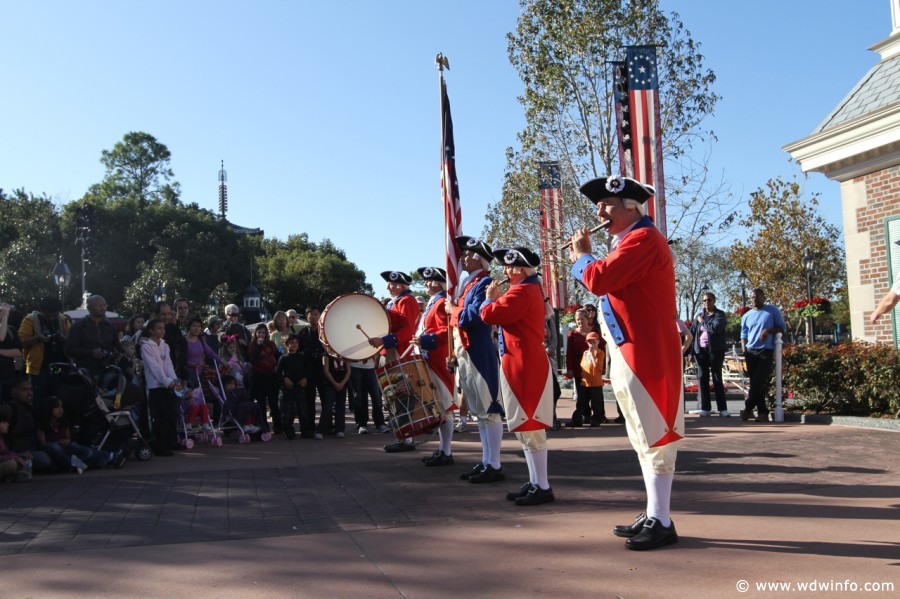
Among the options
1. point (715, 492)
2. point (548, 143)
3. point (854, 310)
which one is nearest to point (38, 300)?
point (548, 143)

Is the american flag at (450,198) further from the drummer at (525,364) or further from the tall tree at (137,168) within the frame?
the tall tree at (137,168)

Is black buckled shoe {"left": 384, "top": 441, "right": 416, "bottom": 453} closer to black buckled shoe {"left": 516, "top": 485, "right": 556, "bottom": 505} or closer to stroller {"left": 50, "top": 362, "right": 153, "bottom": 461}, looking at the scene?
stroller {"left": 50, "top": 362, "right": 153, "bottom": 461}

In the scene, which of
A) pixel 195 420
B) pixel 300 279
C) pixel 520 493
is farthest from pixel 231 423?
pixel 300 279

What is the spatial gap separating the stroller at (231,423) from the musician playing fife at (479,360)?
16.6ft

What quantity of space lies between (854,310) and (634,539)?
12491 mm

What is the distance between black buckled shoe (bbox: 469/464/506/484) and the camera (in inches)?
286

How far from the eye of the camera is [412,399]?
836 centimetres

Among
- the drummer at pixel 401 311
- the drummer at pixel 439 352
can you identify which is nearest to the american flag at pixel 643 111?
the drummer at pixel 401 311

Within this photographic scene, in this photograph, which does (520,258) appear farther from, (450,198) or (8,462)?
(8,462)

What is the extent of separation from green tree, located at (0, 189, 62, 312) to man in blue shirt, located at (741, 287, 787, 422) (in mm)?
37483

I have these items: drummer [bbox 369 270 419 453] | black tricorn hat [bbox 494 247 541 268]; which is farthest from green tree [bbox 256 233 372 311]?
black tricorn hat [bbox 494 247 541 268]

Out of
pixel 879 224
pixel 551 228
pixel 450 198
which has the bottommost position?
pixel 450 198

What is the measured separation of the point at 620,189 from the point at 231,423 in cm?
835

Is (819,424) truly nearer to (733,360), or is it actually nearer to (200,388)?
(200,388)
